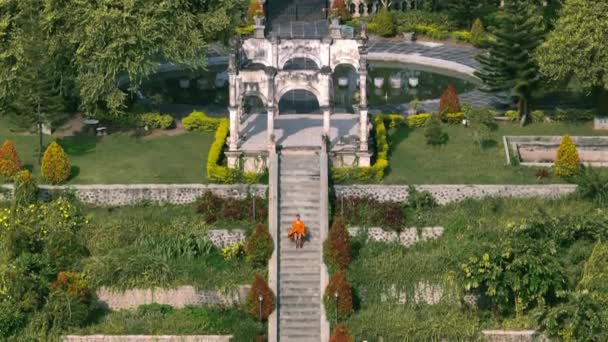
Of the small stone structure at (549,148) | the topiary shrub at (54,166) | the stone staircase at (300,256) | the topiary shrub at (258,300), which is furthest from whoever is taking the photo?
the small stone structure at (549,148)

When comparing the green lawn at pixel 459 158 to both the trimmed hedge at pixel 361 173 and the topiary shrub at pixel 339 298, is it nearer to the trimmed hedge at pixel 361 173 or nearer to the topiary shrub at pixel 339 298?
the trimmed hedge at pixel 361 173

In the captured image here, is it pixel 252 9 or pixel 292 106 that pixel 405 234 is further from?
pixel 252 9

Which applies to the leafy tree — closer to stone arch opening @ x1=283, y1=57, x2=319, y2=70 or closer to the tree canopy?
stone arch opening @ x1=283, y1=57, x2=319, y2=70

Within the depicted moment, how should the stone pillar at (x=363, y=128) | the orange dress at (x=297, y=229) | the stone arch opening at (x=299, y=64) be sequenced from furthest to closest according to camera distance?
the stone arch opening at (x=299, y=64), the stone pillar at (x=363, y=128), the orange dress at (x=297, y=229)

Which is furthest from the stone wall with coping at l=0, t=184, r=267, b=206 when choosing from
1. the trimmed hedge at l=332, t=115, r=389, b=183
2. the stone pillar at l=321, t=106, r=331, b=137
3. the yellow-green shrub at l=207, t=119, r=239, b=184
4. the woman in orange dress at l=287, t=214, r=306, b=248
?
the stone pillar at l=321, t=106, r=331, b=137

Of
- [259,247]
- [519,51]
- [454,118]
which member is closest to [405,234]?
[259,247]

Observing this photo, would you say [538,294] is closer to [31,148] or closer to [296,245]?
[296,245]

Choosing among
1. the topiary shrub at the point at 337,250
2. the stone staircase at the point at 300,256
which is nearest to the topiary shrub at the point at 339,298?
the stone staircase at the point at 300,256
